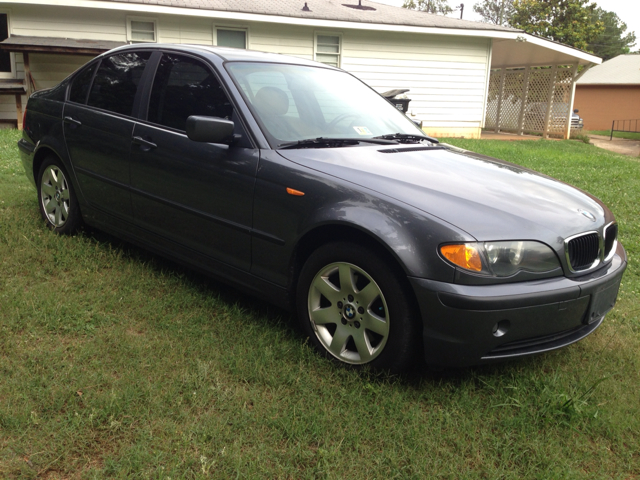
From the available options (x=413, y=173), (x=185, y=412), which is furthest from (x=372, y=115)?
(x=185, y=412)

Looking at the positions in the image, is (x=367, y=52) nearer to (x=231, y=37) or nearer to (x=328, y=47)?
(x=328, y=47)

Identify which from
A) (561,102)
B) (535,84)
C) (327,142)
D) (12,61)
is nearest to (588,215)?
(327,142)

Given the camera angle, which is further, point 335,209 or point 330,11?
point 330,11

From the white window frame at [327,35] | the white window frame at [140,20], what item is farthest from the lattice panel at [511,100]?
the white window frame at [140,20]

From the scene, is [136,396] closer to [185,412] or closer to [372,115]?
[185,412]

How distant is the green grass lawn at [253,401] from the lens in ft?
7.84

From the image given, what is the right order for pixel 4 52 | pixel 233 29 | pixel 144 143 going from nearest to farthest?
pixel 144 143
pixel 4 52
pixel 233 29

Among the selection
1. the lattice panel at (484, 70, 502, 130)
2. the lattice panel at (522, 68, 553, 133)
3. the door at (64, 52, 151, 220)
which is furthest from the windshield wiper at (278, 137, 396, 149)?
the lattice panel at (484, 70, 502, 130)

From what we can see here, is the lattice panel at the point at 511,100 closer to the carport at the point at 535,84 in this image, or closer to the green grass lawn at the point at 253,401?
the carport at the point at 535,84

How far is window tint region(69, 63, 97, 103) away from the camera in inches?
183

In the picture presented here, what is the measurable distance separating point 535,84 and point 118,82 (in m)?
20.8

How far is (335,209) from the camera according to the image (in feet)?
9.68

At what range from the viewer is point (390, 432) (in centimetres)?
259

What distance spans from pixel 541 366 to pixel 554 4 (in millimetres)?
47184
